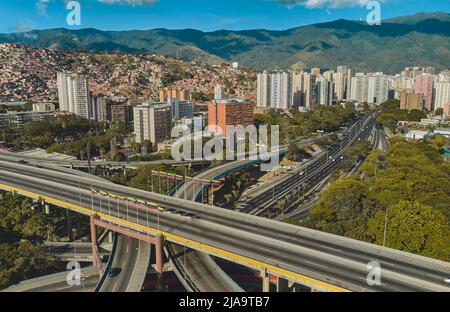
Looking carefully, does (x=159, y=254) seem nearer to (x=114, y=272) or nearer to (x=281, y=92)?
(x=114, y=272)

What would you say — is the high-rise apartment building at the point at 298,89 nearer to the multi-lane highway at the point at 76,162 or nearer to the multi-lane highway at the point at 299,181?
the multi-lane highway at the point at 299,181

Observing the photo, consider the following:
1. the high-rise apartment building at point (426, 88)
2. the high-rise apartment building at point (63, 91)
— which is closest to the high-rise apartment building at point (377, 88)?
the high-rise apartment building at point (426, 88)

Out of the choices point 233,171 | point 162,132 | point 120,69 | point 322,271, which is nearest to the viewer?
point 322,271

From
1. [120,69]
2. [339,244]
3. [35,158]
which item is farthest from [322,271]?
[120,69]

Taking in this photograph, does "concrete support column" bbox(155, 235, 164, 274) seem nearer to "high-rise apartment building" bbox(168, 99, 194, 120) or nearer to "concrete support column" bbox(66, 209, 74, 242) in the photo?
"concrete support column" bbox(66, 209, 74, 242)

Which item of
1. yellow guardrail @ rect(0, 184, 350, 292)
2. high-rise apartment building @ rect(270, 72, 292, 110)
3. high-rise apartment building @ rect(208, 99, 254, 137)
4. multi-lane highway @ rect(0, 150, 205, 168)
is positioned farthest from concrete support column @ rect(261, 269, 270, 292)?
high-rise apartment building @ rect(270, 72, 292, 110)
